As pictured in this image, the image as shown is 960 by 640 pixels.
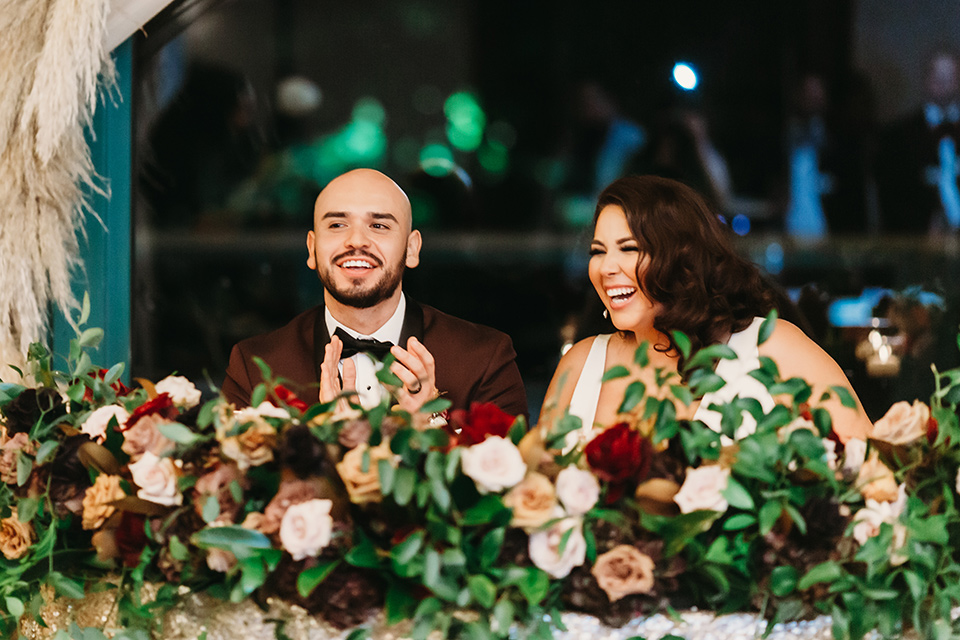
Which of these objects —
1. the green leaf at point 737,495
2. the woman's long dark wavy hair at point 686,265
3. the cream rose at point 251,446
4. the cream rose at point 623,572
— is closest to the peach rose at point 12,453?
the cream rose at point 251,446

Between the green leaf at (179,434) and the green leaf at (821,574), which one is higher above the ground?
the green leaf at (179,434)

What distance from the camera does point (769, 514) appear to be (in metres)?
1.05

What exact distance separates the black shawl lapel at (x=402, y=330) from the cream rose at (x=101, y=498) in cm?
65

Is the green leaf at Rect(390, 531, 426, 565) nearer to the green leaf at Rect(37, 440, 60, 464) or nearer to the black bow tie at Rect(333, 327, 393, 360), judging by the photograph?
the green leaf at Rect(37, 440, 60, 464)

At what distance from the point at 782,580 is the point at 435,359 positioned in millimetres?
898

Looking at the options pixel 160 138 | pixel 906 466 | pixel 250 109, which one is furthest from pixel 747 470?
pixel 250 109

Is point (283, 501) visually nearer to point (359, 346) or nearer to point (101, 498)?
point (101, 498)

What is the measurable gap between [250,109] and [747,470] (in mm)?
2894

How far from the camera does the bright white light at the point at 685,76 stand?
12.3 feet

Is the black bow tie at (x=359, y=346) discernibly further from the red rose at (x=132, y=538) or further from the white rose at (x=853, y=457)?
the white rose at (x=853, y=457)

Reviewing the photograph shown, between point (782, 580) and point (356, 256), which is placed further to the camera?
point (356, 256)

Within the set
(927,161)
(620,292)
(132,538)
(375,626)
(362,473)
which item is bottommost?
(375,626)

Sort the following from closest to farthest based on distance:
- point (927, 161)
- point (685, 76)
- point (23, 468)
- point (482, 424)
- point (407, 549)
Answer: point (407, 549), point (482, 424), point (23, 468), point (927, 161), point (685, 76)

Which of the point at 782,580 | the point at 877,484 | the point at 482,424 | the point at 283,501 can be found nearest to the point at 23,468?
the point at 283,501
